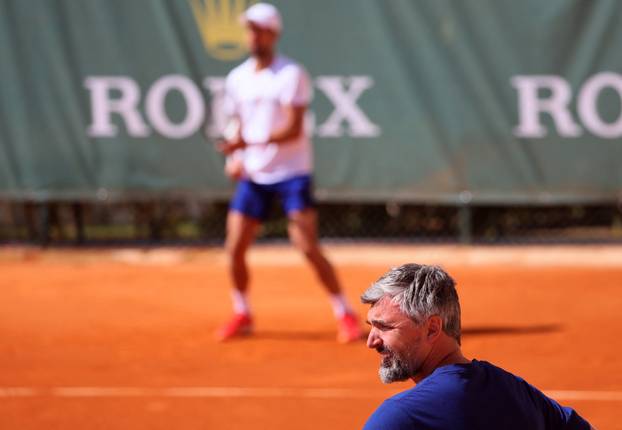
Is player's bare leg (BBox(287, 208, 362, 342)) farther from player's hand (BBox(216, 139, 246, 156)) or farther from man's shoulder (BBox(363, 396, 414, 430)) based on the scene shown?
man's shoulder (BBox(363, 396, 414, 430))

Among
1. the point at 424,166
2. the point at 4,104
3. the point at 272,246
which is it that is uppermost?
the point at 4,104

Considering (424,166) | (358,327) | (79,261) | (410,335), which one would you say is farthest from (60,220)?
(410,335)

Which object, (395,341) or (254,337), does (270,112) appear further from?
(395,341)

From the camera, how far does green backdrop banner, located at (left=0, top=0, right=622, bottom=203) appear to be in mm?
9094

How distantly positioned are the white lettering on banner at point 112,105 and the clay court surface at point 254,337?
1.03 m

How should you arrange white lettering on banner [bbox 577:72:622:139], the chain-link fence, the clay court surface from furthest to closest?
the chain-link fence
white lettering on banner [bbox 577:72:622:139]
the clay court surface

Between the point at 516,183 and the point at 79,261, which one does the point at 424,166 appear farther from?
the point at 79,261

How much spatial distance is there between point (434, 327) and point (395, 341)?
83 millimetres

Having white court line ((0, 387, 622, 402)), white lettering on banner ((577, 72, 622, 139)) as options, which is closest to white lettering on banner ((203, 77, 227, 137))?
white lettering on banner ((577, 72, 622, 139))

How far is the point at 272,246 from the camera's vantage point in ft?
31.9

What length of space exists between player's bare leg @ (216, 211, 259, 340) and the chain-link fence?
3.25 m

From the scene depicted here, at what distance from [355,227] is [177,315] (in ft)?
9.08

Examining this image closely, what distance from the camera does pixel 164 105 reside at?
9453 mm

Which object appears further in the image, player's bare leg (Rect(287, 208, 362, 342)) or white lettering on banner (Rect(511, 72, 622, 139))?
white lettering on banner (Rect(511, 72, 622, 139))
